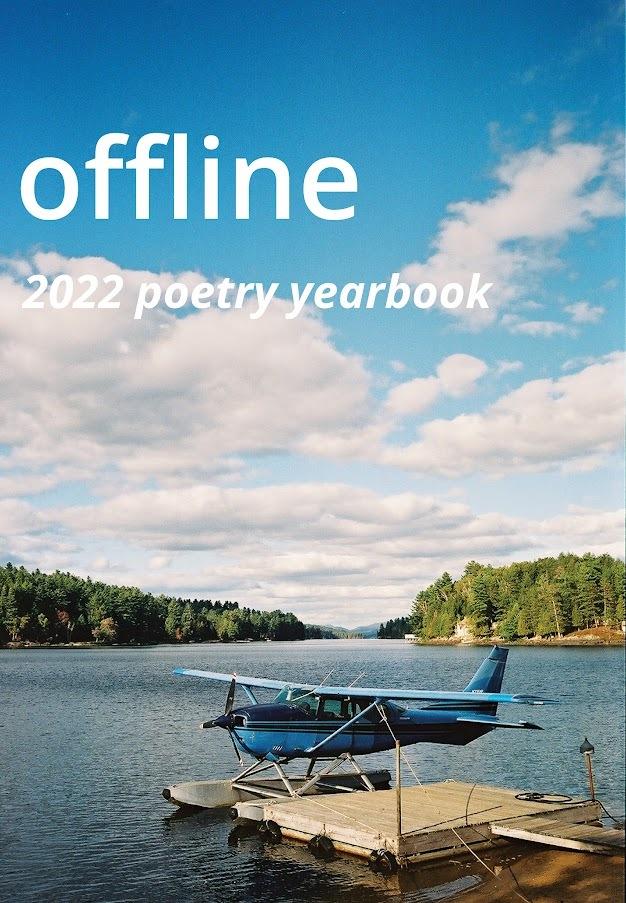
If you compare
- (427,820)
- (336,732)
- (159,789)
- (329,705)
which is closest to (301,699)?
(329,705)

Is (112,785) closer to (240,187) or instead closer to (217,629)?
(240,187)

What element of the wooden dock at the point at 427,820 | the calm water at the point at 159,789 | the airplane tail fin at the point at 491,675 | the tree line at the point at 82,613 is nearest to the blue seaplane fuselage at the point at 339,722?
the wooden dock at the point at 427,820

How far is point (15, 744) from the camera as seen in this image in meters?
25.2

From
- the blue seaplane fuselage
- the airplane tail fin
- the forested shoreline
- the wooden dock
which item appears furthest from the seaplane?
the forested shoreline

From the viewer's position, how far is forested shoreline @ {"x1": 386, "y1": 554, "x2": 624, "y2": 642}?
105250 millimetres

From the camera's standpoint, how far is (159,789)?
17766 mm

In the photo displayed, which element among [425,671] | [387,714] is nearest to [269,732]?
[387,714]

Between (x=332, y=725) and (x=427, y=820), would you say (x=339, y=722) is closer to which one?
(x=332, y=725)

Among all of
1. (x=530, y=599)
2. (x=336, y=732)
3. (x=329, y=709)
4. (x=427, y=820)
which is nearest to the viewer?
(x=427, y=820)

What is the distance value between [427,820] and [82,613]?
14246cm

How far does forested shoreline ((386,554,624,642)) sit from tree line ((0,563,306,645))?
5170cm

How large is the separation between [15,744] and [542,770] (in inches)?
637

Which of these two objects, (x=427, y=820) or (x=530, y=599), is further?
(x=530, y=599)

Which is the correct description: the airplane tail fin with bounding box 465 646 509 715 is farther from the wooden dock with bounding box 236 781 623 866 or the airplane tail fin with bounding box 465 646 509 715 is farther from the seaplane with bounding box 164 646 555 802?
the wooden dock with bounding box 236 781 623 866
